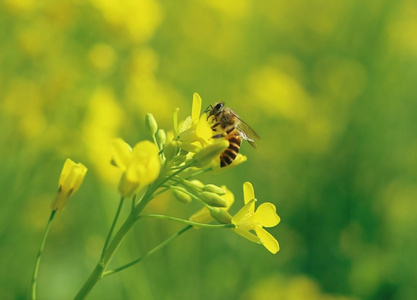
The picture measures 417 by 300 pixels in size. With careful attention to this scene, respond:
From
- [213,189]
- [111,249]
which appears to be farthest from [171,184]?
[111,249]

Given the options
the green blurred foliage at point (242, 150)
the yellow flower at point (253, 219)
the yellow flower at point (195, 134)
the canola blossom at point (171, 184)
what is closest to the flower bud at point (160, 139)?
the canola blossom at point (171, 184)

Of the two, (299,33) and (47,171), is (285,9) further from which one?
(47,171)

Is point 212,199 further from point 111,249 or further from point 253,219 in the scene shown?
point 111,249

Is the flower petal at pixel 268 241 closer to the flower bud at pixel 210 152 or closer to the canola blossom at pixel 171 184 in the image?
the canola blossom at pixel 171 184

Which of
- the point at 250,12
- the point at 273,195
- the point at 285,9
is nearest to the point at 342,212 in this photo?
the point at 273,195

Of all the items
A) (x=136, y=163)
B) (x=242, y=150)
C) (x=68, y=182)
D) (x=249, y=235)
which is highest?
(x=136, y=163)
